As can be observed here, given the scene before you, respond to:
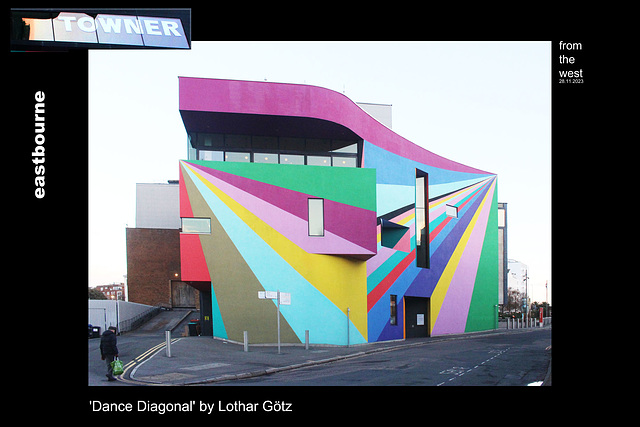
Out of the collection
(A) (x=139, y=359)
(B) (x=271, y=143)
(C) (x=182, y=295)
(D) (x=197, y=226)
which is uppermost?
(B) (x=271, y=143)

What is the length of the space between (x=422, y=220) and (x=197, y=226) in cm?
1700

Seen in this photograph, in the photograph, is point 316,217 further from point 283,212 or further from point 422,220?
point 422,220

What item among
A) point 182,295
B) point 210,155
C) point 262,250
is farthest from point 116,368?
point 182,295

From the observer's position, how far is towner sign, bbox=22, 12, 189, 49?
8.92 m

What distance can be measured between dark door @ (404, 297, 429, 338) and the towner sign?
28.6 meters

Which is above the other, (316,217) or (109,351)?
(316,217)

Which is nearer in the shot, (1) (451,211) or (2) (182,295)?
(1) (451,211)

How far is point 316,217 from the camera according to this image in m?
26.8

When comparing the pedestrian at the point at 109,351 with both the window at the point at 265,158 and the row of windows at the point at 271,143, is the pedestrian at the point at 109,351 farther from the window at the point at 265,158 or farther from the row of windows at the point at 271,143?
the window at the point at 265,158

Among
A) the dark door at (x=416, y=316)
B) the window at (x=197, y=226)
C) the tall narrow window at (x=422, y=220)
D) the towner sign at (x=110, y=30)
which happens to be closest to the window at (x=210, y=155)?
the window at (x=197, y=226)

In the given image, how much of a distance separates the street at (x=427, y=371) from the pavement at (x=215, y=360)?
707mm

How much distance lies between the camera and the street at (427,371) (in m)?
14.8
